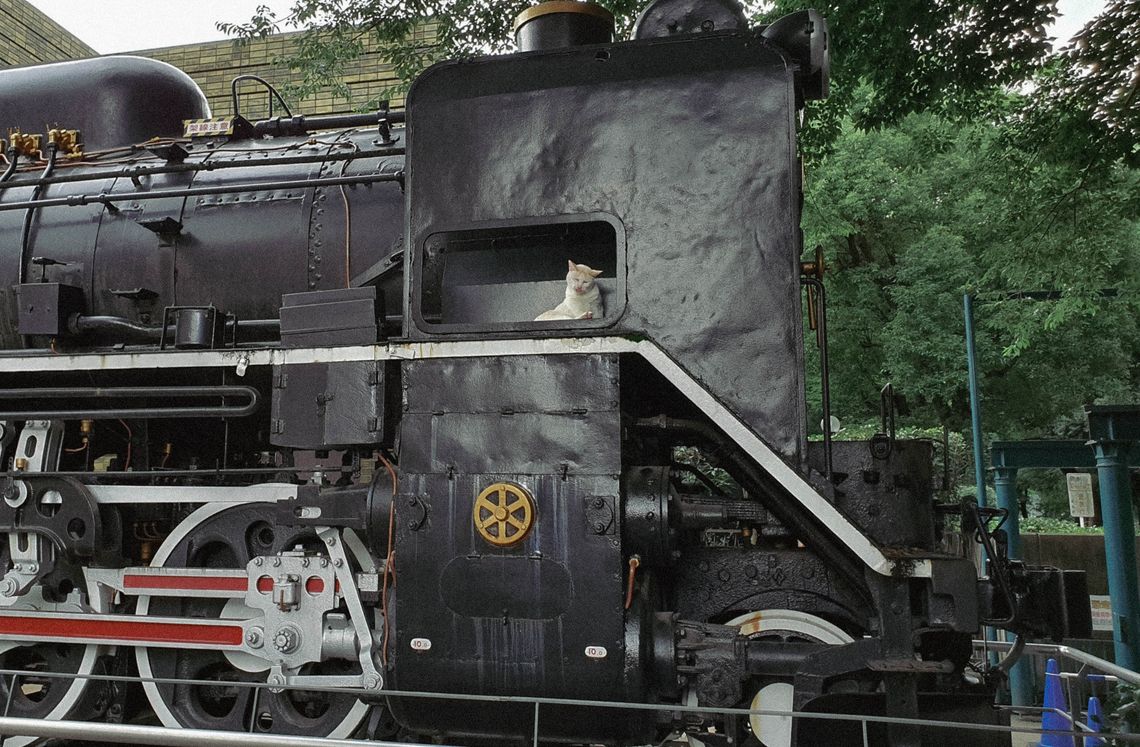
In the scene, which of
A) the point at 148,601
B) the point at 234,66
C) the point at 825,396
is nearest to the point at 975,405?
the point at 825,396

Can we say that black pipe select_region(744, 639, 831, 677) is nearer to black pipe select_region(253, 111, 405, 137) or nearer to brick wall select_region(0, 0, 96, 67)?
black pipe select_region(253, 111, 405, 137)

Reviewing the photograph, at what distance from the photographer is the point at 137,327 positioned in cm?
418

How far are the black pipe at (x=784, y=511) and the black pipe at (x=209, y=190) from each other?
1.70 meters

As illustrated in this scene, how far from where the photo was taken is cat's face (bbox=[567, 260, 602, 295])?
337 centimetres

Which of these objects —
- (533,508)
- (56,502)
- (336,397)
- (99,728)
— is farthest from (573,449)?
(56,502)

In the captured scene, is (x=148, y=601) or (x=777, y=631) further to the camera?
(x=148, y=601)

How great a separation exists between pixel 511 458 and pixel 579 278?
2.47 ft

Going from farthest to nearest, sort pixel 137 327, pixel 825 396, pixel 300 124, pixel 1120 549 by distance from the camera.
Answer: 1. pixel 1120 549
2. pixel 300 124
3. pixel 137 327
4. pixel 825 396

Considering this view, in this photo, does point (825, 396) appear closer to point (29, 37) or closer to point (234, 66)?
point (234, 66)

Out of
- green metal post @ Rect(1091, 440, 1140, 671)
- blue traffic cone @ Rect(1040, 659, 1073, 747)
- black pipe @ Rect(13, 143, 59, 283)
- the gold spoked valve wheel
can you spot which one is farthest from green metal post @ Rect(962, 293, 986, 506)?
black pipe @ Rect(13, 143, 59, 283)

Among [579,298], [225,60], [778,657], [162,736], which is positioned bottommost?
[162,736]

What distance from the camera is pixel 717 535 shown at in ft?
13.0

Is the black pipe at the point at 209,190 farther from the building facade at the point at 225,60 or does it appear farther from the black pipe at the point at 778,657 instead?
the building facade at the point at 225,60

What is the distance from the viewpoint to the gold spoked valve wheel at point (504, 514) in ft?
10.4
